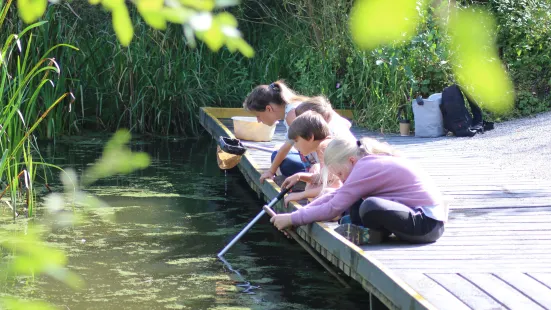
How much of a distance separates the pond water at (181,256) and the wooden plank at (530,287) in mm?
1049

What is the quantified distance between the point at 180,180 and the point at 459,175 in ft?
9.89

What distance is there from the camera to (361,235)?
13.4ft

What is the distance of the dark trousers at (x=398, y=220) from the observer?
12.8 feet

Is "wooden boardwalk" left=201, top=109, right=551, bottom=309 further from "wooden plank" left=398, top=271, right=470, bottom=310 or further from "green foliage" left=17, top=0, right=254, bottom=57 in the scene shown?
"green foliage" left=17, top=0, right=254, bottom=57

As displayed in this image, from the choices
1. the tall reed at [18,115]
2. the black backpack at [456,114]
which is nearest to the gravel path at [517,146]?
the black backpack at [456,114]

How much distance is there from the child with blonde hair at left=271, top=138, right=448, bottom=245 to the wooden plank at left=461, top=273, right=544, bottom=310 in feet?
1.59

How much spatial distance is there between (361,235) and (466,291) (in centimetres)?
84

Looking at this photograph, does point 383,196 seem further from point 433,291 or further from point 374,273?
point 433,291

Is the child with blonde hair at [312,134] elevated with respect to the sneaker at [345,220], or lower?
elevated

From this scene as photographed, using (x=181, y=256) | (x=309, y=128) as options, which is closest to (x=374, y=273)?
(x=309, y=128)

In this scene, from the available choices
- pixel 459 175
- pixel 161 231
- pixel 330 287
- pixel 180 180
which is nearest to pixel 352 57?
pixel 180 180

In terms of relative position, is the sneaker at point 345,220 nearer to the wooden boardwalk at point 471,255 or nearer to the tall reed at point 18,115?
the wooden boardwalk at point 471,255

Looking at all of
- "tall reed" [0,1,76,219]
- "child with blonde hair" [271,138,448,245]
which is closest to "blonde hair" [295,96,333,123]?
"child with blonde hair" [271,138,448,245]

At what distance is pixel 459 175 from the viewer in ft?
21.1
